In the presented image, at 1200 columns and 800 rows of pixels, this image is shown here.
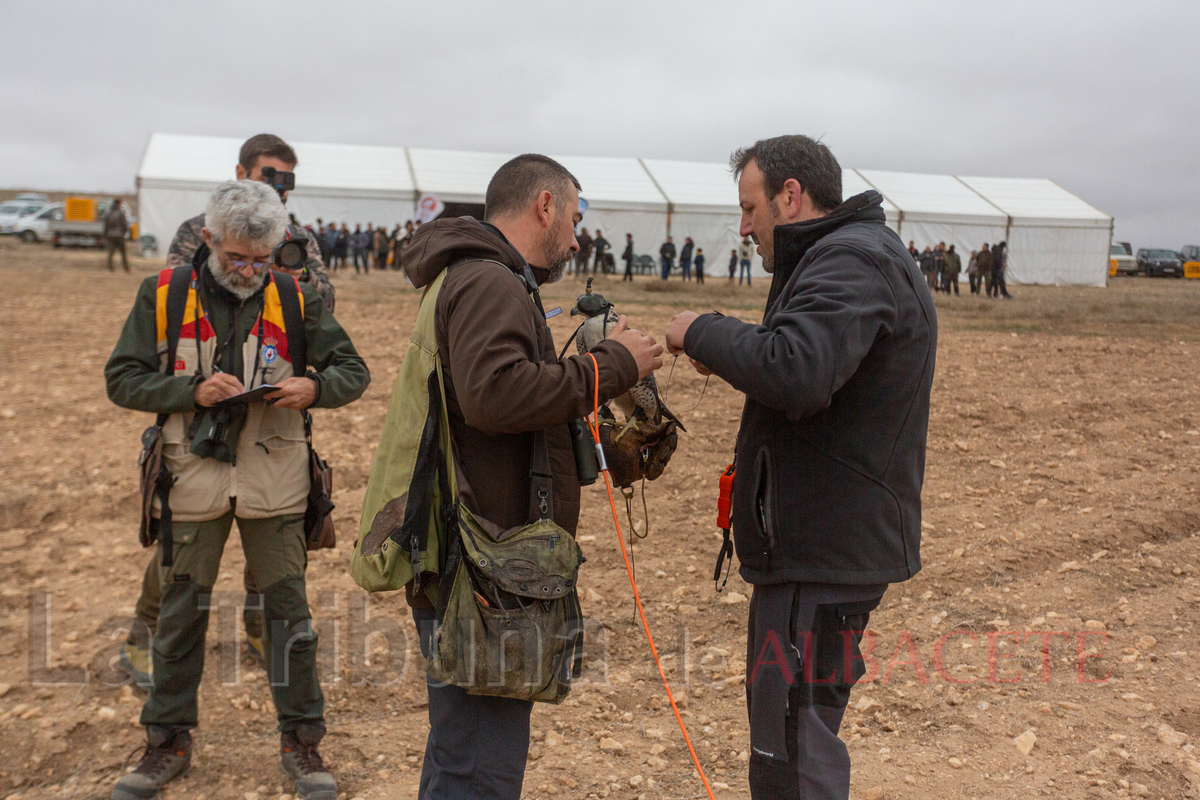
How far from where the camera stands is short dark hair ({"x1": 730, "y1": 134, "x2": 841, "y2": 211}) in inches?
97.7

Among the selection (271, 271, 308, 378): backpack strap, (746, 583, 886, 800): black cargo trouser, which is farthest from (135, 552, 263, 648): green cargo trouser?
(746, 583, 886, 800): black cargo trouser

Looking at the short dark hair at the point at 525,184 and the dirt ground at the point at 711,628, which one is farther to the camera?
the dirt ground at the point at 711,628

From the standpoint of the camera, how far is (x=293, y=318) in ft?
11.3

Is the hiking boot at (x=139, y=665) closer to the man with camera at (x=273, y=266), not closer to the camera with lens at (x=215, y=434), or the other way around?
the man with camera at (x=273, y=266)

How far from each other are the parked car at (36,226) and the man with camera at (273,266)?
1168 inches

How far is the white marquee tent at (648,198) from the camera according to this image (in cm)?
2766

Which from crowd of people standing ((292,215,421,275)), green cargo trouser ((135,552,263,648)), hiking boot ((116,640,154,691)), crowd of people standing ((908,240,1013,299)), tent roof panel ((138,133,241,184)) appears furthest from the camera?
tent roof panel ((138,133,241,184))

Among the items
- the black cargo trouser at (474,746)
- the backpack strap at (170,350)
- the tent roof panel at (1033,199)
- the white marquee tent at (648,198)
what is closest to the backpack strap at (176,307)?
the backpack strap at (170,350)

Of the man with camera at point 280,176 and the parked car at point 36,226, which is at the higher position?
the parked car at point 36,226

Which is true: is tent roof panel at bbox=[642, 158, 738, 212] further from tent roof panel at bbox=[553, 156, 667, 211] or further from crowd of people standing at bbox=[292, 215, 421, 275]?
crowd of people standing at bbox=[292, 215, 421, 275]

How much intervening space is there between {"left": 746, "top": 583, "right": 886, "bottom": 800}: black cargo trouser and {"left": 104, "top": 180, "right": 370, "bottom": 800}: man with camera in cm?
176

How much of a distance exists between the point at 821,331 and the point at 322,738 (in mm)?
2647

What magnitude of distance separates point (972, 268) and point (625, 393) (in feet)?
89.5

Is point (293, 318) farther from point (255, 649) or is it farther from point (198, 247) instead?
point (255, 649)
